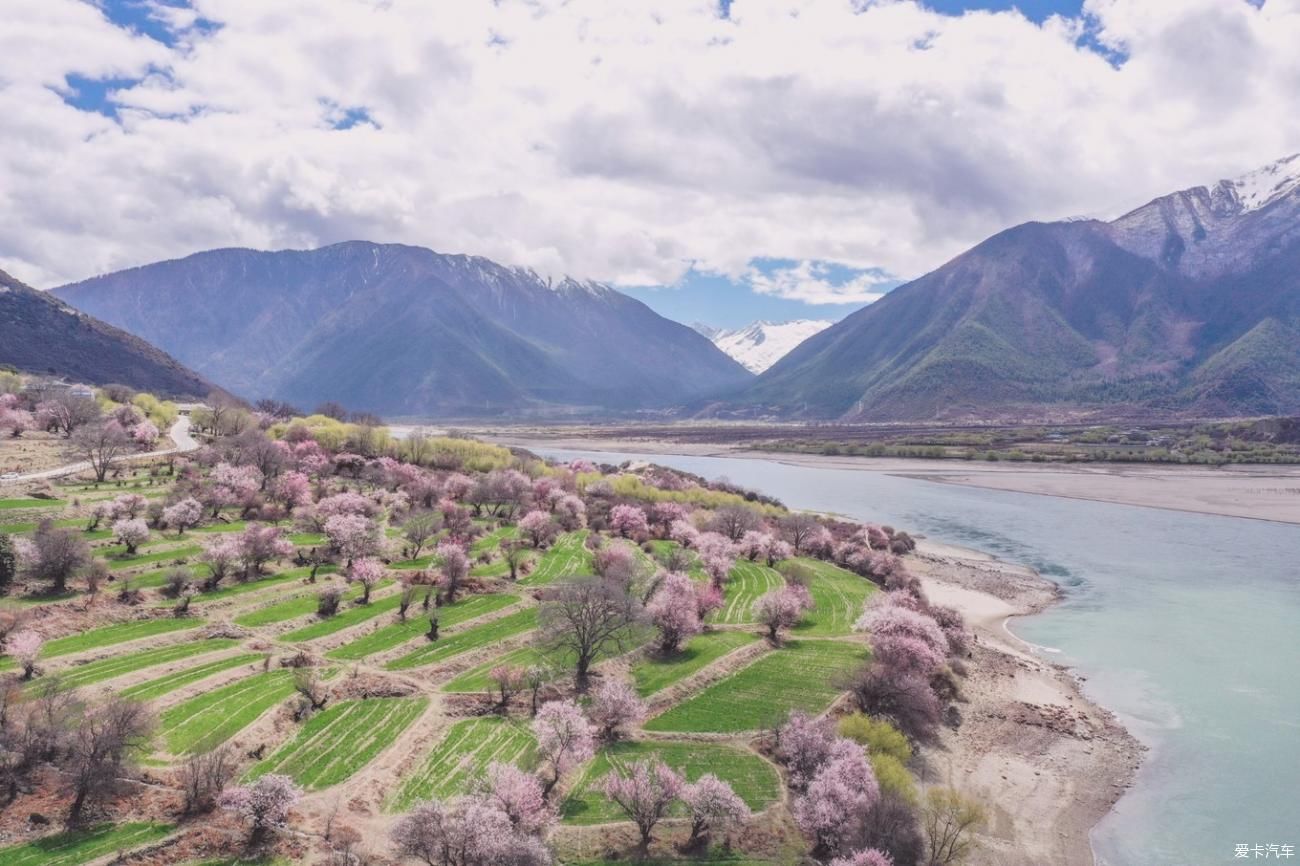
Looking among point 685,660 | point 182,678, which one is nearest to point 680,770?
point 685,660

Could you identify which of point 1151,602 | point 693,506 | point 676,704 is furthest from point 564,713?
point 693,506

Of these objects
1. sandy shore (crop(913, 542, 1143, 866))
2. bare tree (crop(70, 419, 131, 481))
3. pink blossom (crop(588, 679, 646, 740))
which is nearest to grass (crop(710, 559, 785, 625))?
sandy shore (crop(913, 542, 1143, 866))

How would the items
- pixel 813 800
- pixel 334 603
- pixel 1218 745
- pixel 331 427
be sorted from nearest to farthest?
1. pixel 813 800
2. pixel 1218 745
3. pixel 334 603
4. pixel 331 427

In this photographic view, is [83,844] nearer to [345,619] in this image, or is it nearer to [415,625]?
[345,619]

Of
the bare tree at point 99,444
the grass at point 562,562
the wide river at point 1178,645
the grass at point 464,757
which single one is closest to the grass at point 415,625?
the grass at point 562,562

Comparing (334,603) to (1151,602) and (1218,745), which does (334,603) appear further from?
(1151,602)

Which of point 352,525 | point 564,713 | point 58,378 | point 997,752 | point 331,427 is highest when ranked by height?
point 58,378

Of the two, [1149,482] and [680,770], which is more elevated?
[1149,482]
